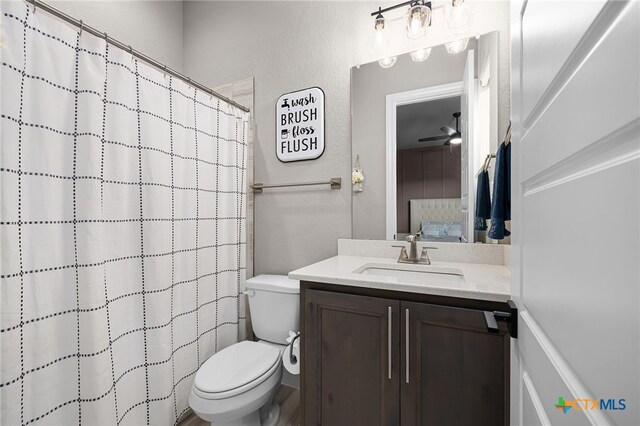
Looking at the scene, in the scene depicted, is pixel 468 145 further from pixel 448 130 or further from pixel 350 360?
pixel 350 360

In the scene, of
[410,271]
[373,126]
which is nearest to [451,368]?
[410,271]

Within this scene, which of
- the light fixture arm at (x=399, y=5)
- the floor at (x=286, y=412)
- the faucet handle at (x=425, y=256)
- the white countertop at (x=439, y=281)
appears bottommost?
the floor at (x=286, y=412)

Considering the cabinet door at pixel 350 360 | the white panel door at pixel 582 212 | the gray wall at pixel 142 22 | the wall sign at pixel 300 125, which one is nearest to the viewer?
the white panel door at pixel 582 212

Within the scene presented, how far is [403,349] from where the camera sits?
1.03m

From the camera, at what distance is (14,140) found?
0.89m

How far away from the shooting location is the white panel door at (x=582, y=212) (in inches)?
10.4

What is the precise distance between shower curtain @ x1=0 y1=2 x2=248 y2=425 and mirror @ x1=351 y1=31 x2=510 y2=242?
0.96 meters

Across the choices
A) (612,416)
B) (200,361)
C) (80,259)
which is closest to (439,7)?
(612,416)

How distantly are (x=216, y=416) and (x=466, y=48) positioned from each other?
209 cm

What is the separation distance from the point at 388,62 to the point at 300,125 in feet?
2.13

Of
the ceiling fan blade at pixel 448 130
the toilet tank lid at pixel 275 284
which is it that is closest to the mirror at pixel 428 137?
the ceiling fan blade at pixel 448 130

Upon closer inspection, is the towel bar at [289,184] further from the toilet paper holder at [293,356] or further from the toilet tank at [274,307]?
the toilet paper holder at [293,356]
